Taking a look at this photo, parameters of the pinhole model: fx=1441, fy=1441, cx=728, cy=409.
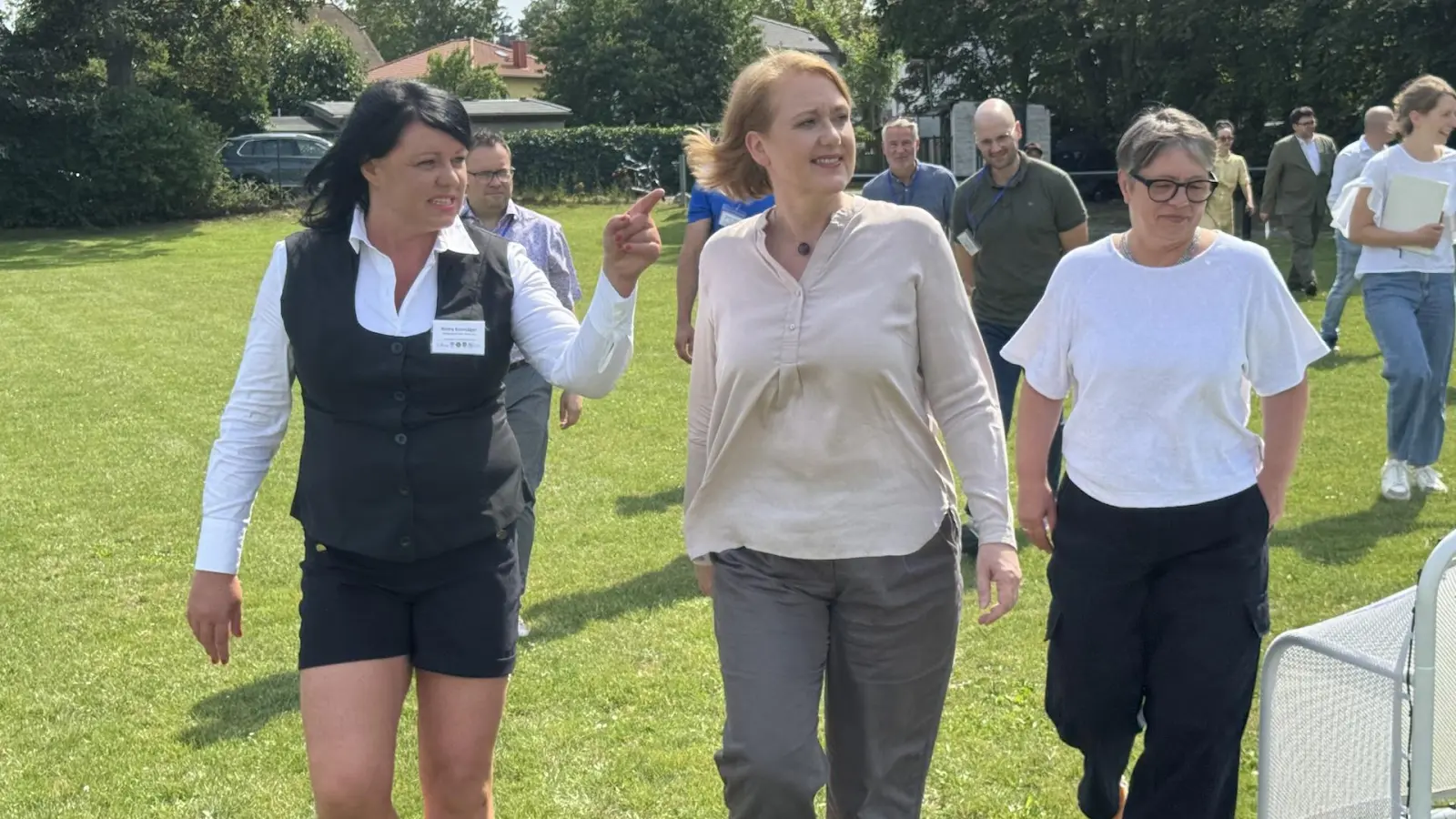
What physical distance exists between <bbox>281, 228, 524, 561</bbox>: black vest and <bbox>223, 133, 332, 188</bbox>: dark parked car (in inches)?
1303

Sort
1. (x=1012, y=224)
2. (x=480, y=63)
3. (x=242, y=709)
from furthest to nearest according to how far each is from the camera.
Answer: (x=480, y=63), (x=1012, y=224), (x=242, y=709)

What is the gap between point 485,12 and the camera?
120250 millimetres

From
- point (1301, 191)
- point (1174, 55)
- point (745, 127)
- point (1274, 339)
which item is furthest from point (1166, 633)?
point (1174, 55)

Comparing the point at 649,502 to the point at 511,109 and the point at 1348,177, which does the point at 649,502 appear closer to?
the point at 1348,177

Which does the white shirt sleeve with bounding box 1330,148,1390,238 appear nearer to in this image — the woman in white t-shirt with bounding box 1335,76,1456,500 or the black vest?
the woman in white t-shirt with bounding box 1335,76,1456,500

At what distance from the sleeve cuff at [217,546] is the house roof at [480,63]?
209 ft

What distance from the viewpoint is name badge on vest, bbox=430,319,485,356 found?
119 inches

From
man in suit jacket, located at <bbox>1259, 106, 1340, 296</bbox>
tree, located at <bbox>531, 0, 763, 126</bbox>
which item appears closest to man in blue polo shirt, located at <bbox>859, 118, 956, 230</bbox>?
man in suit jacket, located at <bbox>1259, 106, 1340, 296</bbox>

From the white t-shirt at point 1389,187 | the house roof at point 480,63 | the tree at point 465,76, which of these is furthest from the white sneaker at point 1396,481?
the house roof at point 480,63

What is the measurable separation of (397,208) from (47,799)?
8.27 feet

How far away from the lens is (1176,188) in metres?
3.35

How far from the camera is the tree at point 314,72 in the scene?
174 ft

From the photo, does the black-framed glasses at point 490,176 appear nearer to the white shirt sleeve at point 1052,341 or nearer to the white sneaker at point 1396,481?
the white shirt sleeve at point 1052,341

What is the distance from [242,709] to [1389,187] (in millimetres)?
5483
